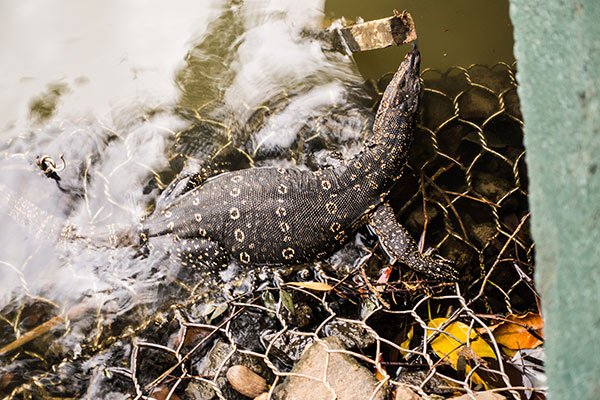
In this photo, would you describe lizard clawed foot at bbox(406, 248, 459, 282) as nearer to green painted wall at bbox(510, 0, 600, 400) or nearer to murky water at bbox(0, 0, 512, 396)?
murky water at bbox(0, 0, 512, 396)

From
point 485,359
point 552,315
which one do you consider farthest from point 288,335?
point 552,315

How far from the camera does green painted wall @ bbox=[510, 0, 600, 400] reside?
7.20 ft

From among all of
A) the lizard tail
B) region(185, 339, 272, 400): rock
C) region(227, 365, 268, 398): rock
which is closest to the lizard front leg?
region(185, 339, 272, 400): rock

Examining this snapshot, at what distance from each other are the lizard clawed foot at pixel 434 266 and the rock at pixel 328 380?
1021 millimetres

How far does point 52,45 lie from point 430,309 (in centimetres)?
472

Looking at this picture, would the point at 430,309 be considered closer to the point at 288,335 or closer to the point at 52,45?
the point at 288,335

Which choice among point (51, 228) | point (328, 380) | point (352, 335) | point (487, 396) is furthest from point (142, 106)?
point (487, 396)

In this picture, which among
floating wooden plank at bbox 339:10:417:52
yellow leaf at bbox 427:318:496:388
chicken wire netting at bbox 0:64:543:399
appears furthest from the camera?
floating wooden plank at bbox 339:10:417:52

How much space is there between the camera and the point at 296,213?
15.4 feet

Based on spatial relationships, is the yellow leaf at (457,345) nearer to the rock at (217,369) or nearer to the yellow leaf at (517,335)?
the yellow leaf at (517,335)

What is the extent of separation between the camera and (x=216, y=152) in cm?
538

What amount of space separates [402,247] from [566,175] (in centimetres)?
240

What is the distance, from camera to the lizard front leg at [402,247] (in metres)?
4.61

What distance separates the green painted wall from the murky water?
2795 millimetres
